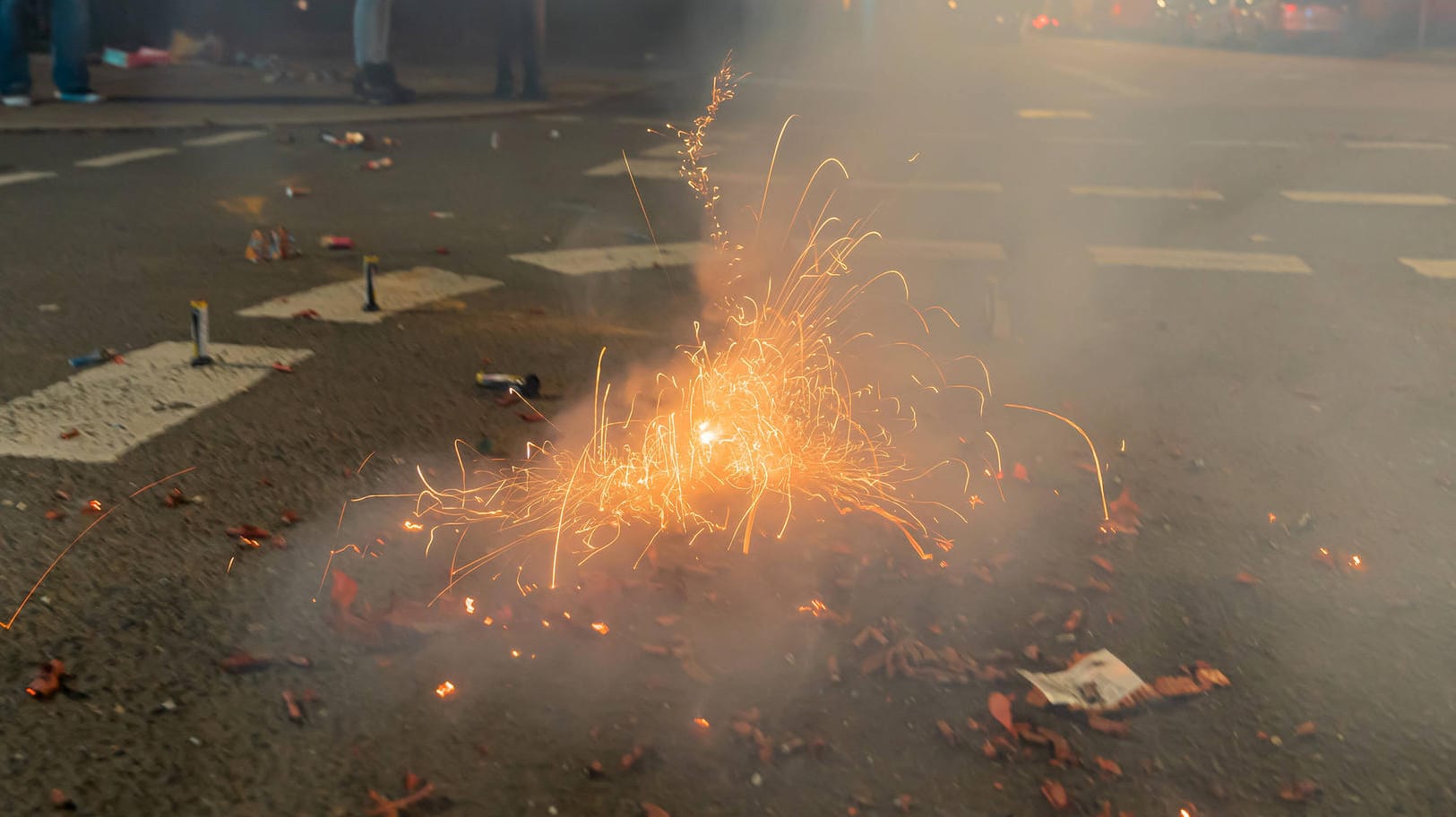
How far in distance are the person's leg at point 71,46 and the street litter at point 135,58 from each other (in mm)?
3318

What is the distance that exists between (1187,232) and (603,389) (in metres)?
4.50

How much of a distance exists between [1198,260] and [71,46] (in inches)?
375

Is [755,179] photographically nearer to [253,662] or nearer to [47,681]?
[253,662]

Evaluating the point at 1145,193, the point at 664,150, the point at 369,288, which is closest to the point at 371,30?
the point at 664,150

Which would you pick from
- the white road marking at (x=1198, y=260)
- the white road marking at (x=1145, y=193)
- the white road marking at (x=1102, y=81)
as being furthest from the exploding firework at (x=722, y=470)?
the white road marking at (x=1102, y=81)

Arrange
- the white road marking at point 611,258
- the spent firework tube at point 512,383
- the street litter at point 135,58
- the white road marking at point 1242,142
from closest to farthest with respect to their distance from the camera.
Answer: the spent firework tube at point 512,383, the white road marking at point 611,258, the white road marking at point 1242,142, the street litter at point 135,58

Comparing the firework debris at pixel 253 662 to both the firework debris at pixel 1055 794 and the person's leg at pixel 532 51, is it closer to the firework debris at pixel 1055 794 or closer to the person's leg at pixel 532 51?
the firework debris at pixel 1055 794

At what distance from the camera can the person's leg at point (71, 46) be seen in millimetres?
11422

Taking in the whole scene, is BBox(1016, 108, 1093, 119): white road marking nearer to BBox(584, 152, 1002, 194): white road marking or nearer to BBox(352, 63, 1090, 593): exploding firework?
BBox(584, 152, 1002, 194): white road marking

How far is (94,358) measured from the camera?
466 cm

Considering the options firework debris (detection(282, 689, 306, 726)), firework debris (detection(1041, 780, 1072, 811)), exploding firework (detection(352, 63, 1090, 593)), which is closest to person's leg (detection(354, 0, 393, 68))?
exploding firework (detection(352, 63, 1090, 593))

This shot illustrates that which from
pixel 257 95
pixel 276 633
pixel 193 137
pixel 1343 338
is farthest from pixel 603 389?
pixel 257 95

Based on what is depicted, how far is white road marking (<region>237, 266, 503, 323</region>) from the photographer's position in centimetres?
545

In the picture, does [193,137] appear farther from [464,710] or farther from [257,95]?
[464,710]
